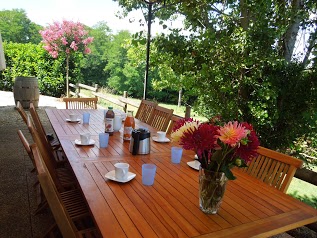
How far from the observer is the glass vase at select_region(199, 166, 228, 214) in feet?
3.33

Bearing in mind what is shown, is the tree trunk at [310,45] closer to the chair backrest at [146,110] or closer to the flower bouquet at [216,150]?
the chair backrest at [146,110]

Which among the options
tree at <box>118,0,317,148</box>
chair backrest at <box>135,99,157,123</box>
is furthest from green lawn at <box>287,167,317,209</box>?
chair backrest at <box>135,99,157,123</box>

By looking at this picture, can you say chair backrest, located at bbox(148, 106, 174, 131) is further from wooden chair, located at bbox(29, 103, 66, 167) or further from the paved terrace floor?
the paved terrace floor

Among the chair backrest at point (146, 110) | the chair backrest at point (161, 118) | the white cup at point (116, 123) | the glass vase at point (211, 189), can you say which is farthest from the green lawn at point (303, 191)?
the glass vase at point (211, 189)

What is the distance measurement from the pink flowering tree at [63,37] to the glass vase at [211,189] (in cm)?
799

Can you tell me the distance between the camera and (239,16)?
3.26 meters

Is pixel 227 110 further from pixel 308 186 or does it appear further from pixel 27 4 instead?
pixel 27 4

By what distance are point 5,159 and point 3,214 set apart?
1.44 m

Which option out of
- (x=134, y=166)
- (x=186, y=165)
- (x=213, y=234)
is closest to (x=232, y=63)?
(x=186, y=165)

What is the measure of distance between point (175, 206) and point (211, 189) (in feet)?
0.64

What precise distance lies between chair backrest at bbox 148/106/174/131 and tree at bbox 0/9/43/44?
24269 mm

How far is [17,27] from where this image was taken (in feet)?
73.3

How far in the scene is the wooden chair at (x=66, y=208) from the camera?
849 millimetres

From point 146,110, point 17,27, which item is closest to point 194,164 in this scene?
point 146,110
